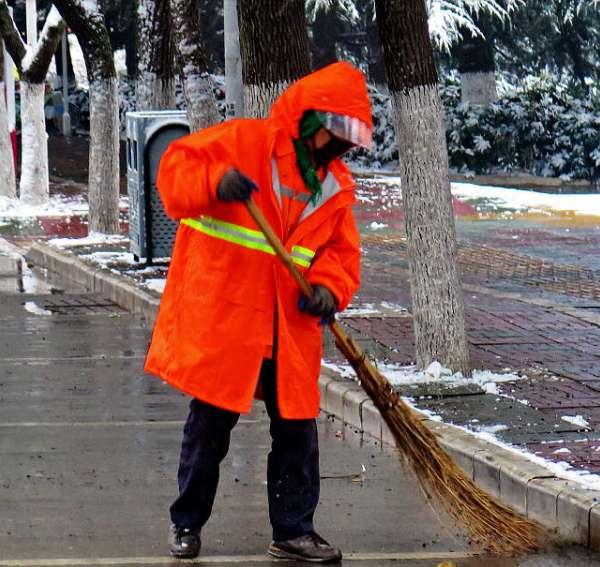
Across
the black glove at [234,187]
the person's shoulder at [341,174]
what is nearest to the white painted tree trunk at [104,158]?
the person's shoulder at [341,174]

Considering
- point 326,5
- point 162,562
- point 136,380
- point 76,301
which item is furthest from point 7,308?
point 326,5

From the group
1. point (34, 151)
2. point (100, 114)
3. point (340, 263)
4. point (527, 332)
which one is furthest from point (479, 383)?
point (34, 151)

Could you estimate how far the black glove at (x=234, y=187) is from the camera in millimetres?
5293

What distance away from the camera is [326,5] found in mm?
29125

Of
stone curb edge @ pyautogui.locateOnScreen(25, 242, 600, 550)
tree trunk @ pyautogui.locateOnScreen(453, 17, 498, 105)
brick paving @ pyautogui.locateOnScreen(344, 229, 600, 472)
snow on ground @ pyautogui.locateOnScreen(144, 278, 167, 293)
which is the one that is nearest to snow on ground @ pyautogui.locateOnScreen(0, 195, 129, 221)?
brick paving @ pyautogui.locateOnScreen(344, 229, 600, 472)

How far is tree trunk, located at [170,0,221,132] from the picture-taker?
45.1 ft

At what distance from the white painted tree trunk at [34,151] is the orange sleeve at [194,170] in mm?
16843

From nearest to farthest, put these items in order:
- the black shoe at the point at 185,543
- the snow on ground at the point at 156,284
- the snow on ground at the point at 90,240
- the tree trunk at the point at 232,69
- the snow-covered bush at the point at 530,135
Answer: the black shoe at the point at 185,543, the snow on ground at the point at 156,284, the tree trunk at the point at 232,69, the snow on ground at the point at 90,240, the snow-covered bush at the point at 530,135

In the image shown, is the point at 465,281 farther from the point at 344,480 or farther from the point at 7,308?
the point at 344,480

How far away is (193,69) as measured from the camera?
1404cm

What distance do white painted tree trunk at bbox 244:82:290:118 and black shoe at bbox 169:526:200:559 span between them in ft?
15.7

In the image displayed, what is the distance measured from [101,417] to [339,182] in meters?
3.30

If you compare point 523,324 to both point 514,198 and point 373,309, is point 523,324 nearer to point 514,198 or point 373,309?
point 373,309

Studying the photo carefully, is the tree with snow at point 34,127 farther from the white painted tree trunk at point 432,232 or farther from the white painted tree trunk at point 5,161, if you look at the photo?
the white painted tree trunk at point 432,232
